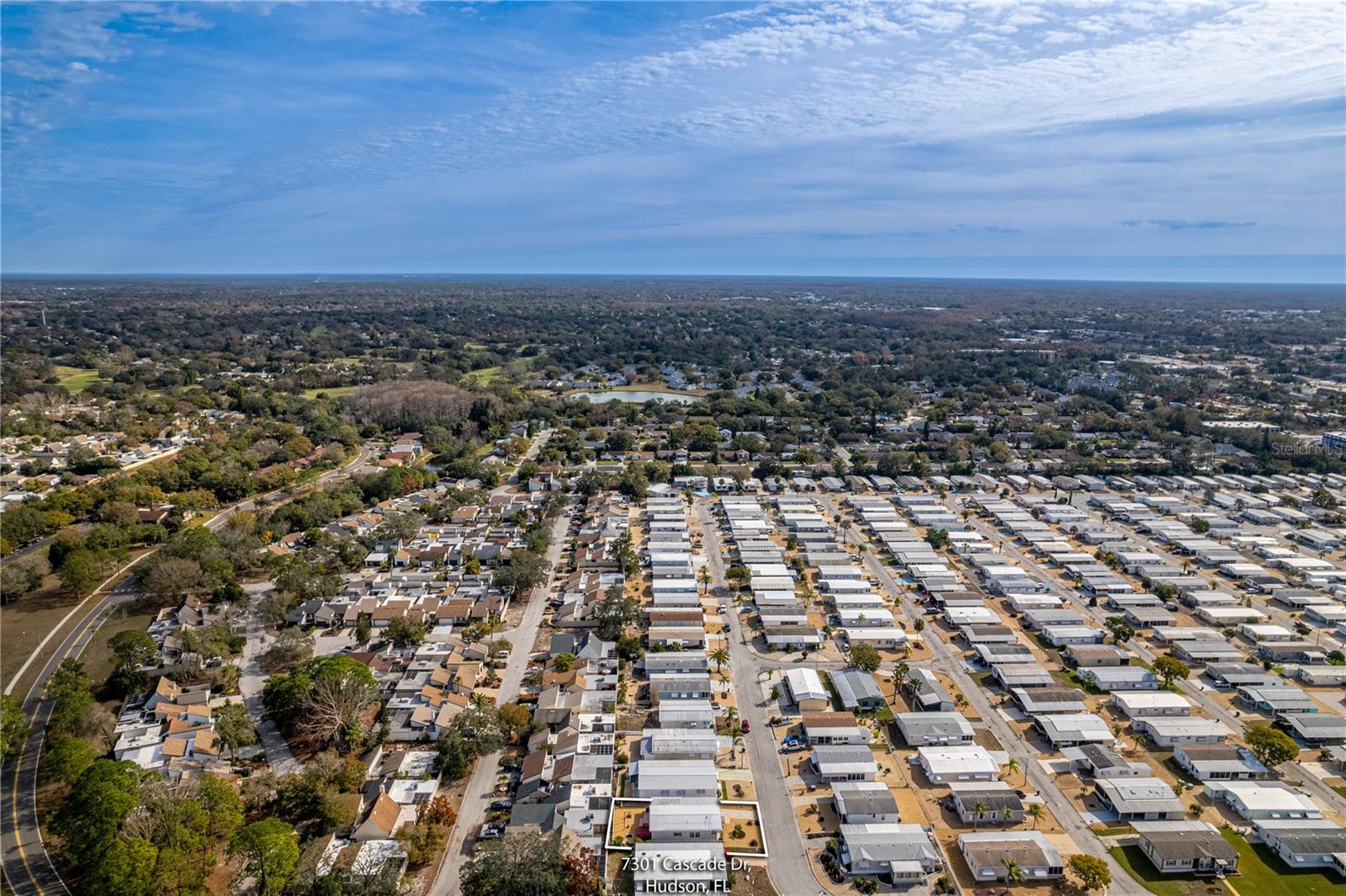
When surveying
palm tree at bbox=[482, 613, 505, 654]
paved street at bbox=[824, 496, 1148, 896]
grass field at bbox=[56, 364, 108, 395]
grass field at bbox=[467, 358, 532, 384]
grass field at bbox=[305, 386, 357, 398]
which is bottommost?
paved street at bbox=[824, 496, 1148, 896]

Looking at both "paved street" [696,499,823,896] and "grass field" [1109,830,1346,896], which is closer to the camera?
"grass field" [1109,830,1346,896]

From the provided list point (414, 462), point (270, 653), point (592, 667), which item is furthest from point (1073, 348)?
point (270, 653)

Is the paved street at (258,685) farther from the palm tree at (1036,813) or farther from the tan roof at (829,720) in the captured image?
the palm tree at (1036,813)

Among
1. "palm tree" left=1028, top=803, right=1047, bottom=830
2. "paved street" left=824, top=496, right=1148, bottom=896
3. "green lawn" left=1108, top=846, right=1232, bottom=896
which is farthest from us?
"palm tree" left=1028, top=803, right=1047, bottom=830

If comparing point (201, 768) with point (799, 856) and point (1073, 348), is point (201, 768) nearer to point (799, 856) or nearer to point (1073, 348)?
point (799, 856)

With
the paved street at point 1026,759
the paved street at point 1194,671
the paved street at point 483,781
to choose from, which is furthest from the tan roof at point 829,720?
the paved street at point 1194,671

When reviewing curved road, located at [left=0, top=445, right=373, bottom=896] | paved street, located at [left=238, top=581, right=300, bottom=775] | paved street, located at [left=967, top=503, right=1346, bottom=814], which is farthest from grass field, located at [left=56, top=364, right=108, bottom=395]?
paved street, located at [left=967, top=503, right=1346, bottom=814]

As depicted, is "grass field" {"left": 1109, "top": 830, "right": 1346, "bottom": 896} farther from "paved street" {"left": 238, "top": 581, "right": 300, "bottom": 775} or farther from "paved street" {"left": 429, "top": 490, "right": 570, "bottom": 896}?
"paved street" {"left": 238, "top": 581, "right": 300, "bottom": 775}
